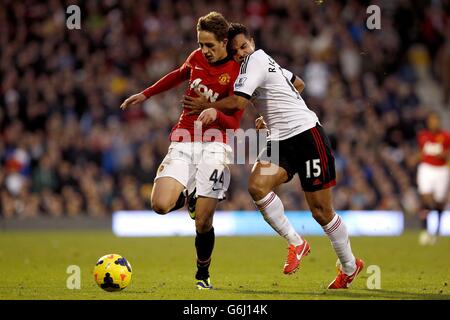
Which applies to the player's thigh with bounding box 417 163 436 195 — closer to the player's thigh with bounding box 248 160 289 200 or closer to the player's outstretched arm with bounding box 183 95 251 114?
the player's thigh with bounding box 248 160 289 200

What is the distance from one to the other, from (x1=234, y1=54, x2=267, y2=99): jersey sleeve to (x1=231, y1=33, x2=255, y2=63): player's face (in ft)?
0.84

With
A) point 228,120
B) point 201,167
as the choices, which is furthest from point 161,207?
point 228,120

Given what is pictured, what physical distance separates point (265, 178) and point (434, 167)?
9.71 m

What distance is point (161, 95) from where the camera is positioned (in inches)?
869

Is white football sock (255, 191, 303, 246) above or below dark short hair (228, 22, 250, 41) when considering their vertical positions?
below

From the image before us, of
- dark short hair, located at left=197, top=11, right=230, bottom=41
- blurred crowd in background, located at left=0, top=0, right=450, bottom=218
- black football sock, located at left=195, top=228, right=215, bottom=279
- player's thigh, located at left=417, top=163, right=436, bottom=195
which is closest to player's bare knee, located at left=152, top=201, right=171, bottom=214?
black football sock, located at left=195, top=228, right=215, bottom=279

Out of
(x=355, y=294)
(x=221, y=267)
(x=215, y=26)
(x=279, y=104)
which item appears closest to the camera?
(x=355, y=294)

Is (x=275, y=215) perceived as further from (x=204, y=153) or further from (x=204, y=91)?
(x=204, y=91)

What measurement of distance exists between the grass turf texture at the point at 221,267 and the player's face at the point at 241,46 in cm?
236

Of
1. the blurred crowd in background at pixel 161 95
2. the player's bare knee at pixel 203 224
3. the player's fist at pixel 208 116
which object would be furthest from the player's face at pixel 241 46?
the blurred crowd in background at pixel 161 95

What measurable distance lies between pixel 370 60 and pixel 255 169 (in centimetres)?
1414

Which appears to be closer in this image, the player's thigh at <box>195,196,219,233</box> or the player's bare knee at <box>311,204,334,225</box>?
the player's bare knee at <box>311,204,334,225</box>

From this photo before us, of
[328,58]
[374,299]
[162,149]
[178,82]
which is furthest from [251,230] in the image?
[374,299]

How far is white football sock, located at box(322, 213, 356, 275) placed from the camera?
9.46 metres
